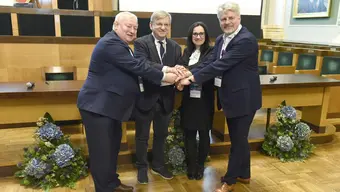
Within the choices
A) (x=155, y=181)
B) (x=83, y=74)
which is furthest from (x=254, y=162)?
(x=83, y=74)

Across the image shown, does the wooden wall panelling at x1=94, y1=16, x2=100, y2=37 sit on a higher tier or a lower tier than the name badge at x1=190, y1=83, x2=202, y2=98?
higher

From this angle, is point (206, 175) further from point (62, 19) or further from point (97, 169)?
point (62, 19)

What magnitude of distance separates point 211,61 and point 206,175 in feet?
3.15

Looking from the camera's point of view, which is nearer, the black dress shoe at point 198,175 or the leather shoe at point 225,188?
the leather shoe at point 225,188

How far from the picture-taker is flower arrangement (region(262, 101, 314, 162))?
111 inches

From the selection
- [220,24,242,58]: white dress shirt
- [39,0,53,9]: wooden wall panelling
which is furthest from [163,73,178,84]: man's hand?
[39,0,53,9]: wooden wall panelling

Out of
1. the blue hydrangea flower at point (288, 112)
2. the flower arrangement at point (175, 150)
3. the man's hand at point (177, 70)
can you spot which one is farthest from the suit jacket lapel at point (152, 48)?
the blue hydrangea flower at point (288, 112)

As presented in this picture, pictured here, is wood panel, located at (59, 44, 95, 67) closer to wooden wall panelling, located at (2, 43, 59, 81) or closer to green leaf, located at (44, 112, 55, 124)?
wooden wall panelling, located at (2, 43, 59, 81)

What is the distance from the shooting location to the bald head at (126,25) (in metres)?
1.82

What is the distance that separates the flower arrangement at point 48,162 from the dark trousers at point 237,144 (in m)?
1.16

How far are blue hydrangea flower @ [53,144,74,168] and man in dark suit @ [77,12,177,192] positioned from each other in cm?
41

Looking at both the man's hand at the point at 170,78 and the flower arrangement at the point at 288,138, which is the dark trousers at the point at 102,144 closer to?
the man's hand at the point at 170,78

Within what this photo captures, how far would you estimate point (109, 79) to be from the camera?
6.00ft

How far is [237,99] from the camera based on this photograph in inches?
79.6
